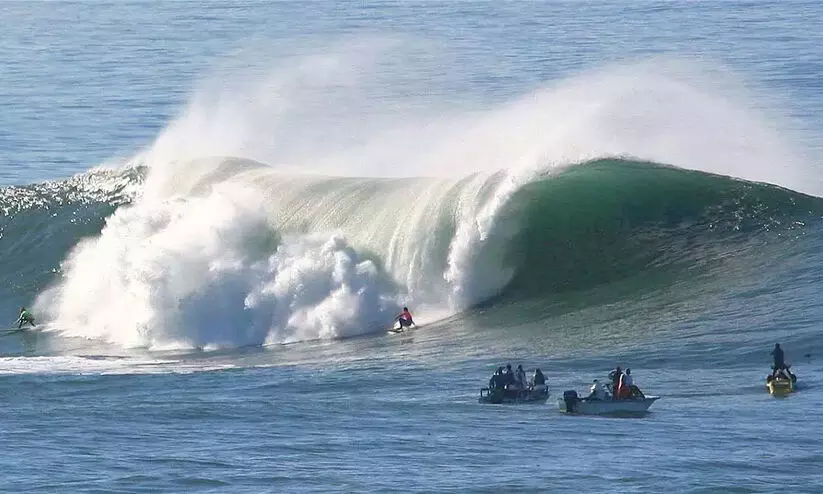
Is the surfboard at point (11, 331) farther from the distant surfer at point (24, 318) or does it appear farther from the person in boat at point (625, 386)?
the person in boat at point (625, 386)

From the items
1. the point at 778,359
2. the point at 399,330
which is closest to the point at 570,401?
the point at 778,359

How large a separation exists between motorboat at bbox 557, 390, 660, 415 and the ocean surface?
1.12ft

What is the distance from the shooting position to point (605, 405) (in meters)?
21.8

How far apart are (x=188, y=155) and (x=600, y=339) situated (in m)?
19.6

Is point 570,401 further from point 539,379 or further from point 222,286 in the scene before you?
point 222,286

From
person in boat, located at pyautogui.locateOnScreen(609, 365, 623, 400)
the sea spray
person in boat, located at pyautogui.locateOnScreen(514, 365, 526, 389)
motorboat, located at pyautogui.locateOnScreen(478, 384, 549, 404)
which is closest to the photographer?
person in boat, located at pyautogui.locateOnScreen(609, 365, 623, 400)

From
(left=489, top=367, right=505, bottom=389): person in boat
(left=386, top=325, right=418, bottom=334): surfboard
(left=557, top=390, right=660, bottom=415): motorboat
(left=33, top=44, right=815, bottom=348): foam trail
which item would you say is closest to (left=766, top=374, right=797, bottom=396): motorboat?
(left=557, top=390, right=660, bottom=415): motorboat

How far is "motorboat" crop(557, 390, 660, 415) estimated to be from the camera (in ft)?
70.8

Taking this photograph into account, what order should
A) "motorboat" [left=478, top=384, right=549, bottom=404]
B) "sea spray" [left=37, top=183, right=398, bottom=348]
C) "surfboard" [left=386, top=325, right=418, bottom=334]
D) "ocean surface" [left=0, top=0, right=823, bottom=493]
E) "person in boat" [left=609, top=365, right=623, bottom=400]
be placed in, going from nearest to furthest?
1. "ocean surface" [left=0, top=0, right=823, bottom=493]
2. "person in boat" [left=609, top=365, right=623, bottom=400]
3. "motorboat" [left=478, top=384, right=549, bottom=404]
4. "surfboard" [left=386, top=325, right=418, bottom=334]
5. "sea spray" [left=37, top=183, right=398, bottom=348]

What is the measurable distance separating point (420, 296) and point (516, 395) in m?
8.60


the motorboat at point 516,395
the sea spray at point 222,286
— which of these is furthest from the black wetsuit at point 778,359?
the sea spray at point 222,286

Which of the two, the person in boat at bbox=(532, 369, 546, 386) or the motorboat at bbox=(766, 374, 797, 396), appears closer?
the motorboat at bbox=(766, 374, 797, 396)

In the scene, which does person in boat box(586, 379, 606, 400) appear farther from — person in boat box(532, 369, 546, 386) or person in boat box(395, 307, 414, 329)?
person in boat box(395, 307, 414, 329)

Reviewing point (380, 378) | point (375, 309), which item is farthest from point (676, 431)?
point (375, 309)
